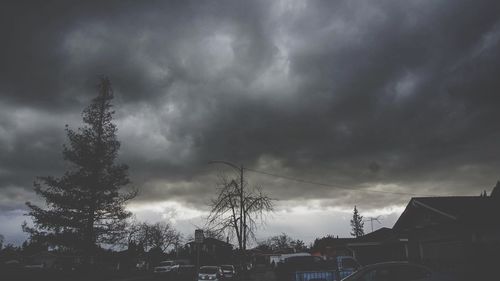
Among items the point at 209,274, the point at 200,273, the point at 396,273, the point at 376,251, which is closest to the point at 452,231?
the point at 396,273

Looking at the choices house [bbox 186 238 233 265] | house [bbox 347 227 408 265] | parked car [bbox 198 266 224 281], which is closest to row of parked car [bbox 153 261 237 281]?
parked car [bbox 198 266 224 281]

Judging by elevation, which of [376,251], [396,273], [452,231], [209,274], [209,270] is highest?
[452,231]

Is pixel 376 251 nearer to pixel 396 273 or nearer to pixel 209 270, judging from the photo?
pixel 209 270

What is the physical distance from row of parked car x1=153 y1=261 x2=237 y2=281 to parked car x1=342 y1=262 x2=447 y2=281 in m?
12.1

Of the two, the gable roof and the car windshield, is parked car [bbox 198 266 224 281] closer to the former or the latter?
the car windshield

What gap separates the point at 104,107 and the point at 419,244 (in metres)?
30.9

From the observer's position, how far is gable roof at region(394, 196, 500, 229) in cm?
1984

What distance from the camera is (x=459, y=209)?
2283 cm

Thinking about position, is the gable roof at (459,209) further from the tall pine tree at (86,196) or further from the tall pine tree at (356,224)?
the tall pine tree at (356,224)

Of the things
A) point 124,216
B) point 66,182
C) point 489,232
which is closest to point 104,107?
point 66,182

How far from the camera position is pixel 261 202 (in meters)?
37.7

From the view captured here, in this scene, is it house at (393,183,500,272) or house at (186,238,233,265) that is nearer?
house at (393,183,500,272)

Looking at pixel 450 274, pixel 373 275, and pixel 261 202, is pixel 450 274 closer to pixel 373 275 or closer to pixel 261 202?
pixel 373 275

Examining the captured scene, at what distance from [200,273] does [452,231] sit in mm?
17995
